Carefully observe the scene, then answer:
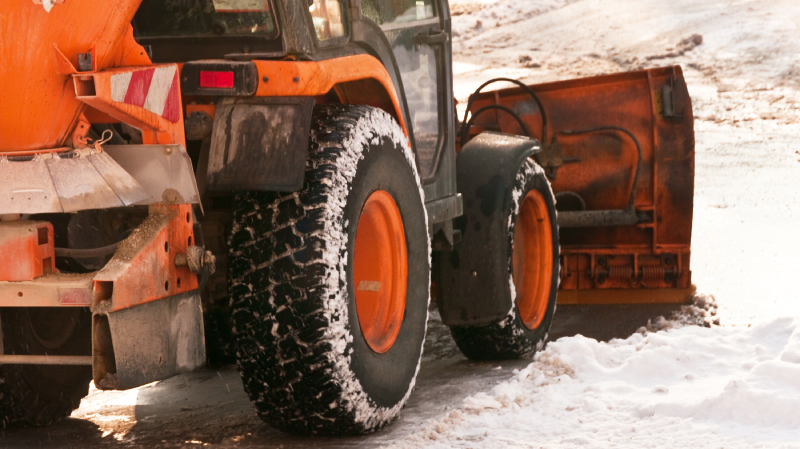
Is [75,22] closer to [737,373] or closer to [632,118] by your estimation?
[737,373]

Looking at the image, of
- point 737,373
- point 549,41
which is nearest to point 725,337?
point 737,373

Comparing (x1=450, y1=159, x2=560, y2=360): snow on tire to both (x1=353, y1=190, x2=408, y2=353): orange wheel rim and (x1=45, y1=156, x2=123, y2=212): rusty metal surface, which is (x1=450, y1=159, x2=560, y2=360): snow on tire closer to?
(x1=353, y1=190, x2=408, y2=353): orange wheel rim

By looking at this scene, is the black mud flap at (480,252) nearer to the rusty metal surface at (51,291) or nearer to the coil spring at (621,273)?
the coil spring at (621,273)

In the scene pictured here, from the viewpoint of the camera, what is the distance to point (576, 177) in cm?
616

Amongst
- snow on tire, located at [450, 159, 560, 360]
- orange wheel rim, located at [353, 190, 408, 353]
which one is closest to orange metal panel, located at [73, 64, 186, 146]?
orange wheel rim, located at [353, 190, 408, 353]

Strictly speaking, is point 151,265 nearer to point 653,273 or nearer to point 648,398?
point 648,398

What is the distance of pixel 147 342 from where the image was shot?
2932 mm

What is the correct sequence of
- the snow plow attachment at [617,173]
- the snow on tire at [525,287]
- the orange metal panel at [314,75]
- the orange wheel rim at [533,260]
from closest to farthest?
1. the orange metal panel at [314,75]
2. the snow on tire at [525,287]
3. the orange wheel rim at [533,260]
4. the snow plow attachment at [617,173]

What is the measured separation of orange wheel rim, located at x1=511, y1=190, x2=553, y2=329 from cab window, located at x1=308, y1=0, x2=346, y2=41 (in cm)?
179

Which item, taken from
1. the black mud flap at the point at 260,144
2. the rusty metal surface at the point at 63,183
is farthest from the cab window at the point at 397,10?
the rusty metal surface at the point at 63,183

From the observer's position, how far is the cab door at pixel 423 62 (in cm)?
408

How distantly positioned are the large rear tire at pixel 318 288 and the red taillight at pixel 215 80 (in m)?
0.32

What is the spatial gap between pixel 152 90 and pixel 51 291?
2.00ft

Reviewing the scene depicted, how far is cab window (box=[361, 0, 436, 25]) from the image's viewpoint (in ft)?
12.8
